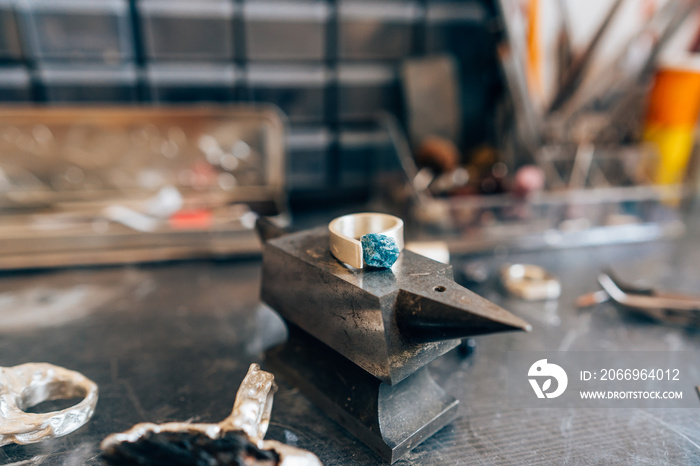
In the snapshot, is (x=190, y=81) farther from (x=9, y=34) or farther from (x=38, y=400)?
(x=38, y=400)

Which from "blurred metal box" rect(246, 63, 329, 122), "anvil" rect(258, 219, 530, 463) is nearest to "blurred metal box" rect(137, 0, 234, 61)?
"blurred metal box" rect(246, 63, 329, 122)

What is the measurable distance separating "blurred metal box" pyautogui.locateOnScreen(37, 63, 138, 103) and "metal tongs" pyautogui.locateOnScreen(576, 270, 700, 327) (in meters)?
1.28

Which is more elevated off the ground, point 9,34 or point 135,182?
point 9,34

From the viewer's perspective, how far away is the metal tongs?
2.49 feet

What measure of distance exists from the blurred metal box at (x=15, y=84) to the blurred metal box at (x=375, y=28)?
88cm

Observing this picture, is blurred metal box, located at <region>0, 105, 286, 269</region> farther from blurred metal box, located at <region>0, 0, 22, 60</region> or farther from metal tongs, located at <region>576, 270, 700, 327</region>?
metal tongs, located at <region>576, 270, 700, 327</region>

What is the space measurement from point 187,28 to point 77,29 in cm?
28

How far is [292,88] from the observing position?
1383mm

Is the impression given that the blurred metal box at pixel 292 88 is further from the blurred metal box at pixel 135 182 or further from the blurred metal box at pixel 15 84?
the blurred metal box at pixel 15 84

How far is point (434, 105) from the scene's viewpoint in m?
1.41

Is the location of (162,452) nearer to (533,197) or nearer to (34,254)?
(34,254)

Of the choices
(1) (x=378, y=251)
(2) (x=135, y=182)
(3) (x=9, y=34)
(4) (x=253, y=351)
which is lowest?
(4) (x=253, y=351)

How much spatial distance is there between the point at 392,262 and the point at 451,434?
0.23 meters

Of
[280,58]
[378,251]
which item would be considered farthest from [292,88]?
[378,251]
